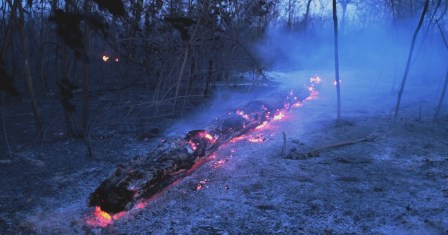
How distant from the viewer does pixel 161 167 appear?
2799mm

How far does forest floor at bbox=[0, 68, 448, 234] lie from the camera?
227cm

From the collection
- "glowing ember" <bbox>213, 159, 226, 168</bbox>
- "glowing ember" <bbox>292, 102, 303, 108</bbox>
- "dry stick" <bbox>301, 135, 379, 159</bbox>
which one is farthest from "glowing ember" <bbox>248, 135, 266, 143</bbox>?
"glowing ember" <bbox>292, 102, 303, 108</bbox>

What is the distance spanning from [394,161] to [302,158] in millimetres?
918

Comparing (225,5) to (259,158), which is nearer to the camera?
(259,158)

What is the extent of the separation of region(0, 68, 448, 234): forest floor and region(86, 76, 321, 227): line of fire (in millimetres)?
77

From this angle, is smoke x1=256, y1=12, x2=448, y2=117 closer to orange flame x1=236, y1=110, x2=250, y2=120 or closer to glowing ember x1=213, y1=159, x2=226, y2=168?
orange flame x1=236, y1=110, x2=250, y2=120

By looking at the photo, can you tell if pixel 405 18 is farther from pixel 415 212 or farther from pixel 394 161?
pixel 415 212

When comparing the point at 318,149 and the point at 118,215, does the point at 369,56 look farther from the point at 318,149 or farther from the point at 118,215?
the point at 118,215

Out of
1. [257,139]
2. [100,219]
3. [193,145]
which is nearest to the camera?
[100,219]

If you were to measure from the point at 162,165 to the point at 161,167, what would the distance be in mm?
35

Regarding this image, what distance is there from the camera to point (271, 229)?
2221mm

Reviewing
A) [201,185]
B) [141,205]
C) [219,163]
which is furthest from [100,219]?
[219,163]

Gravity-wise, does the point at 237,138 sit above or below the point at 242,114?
below

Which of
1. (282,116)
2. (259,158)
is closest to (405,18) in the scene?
(282,116)
